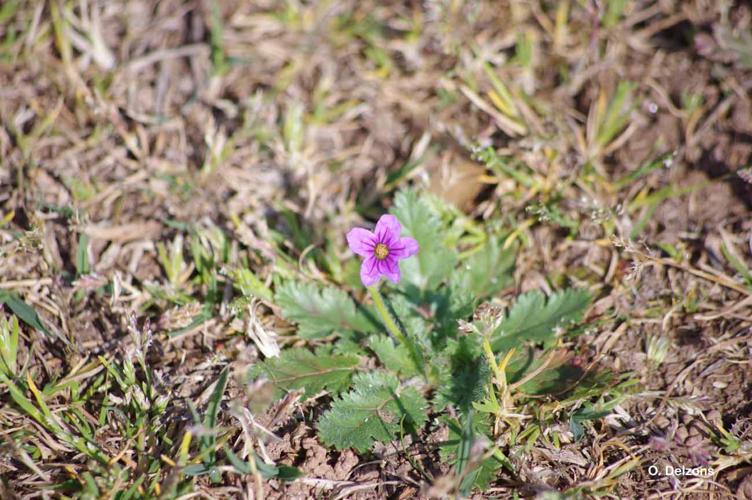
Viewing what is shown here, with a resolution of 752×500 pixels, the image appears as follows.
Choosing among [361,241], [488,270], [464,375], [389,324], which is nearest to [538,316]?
[488,270]

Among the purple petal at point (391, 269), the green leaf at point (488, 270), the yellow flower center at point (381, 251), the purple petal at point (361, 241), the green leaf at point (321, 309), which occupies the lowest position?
the green leaf at point (488, 270)

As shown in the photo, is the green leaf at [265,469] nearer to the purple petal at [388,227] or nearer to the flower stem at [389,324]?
the flower stem at [389,324]

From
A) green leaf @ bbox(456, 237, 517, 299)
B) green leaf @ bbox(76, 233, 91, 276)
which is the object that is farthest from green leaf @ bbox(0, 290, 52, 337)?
green leaf @ bbox(456, 237, 517, 299)

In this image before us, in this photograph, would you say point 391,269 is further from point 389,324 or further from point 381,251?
point 389,324

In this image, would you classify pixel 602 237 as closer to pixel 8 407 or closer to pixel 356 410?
pixel 356 410

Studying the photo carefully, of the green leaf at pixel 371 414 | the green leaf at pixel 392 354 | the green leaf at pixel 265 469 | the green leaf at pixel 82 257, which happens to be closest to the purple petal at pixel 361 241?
the green leaf at pixel 392 354

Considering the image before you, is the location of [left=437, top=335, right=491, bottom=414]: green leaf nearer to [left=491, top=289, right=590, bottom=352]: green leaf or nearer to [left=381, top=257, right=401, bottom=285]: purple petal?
[left=491, top=289, right=590, bottom=352]: green leaf

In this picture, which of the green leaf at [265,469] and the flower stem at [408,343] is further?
the flower stem at [408,343]

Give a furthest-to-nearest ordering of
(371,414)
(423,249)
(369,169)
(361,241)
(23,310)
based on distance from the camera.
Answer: (369,169)
(423,249)
(23,310)
(371,414)
(361,241)
